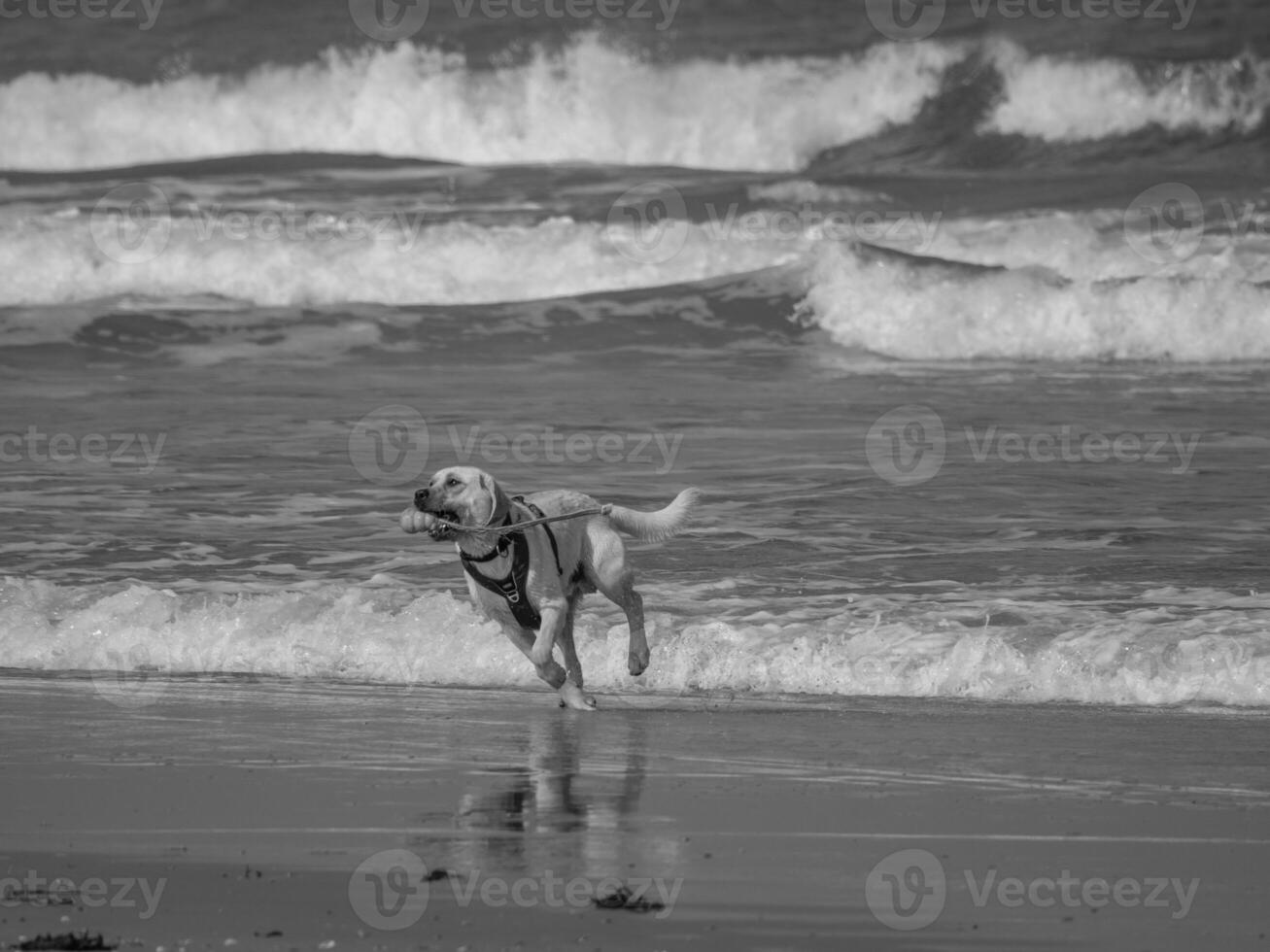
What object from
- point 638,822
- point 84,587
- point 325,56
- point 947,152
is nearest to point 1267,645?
point 638,822

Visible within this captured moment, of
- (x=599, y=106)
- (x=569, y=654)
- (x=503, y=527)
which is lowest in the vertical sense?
(x=569, y=654)

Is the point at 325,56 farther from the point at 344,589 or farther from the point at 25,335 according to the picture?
the point at 344,589

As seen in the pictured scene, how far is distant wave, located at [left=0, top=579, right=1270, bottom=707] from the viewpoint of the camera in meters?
9.12

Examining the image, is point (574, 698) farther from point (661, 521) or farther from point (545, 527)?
point (661, 521)

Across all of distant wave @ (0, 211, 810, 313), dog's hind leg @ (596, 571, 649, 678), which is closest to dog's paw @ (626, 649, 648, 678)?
dog's hind leg @ (596, 571, 649, 678)

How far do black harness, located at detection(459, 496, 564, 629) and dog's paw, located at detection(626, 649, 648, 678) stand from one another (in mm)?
585

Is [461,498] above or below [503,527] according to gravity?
above

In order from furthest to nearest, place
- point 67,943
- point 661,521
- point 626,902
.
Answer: point 661,521, point 626,902, point 67,943

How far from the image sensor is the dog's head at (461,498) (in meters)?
8.49

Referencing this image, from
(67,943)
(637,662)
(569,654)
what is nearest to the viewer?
(67,943)

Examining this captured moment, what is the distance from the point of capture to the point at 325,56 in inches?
1387

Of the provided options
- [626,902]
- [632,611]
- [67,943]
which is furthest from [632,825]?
[632,611]

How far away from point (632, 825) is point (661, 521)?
3363 mm

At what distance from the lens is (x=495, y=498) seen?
→ 28.1 feet
